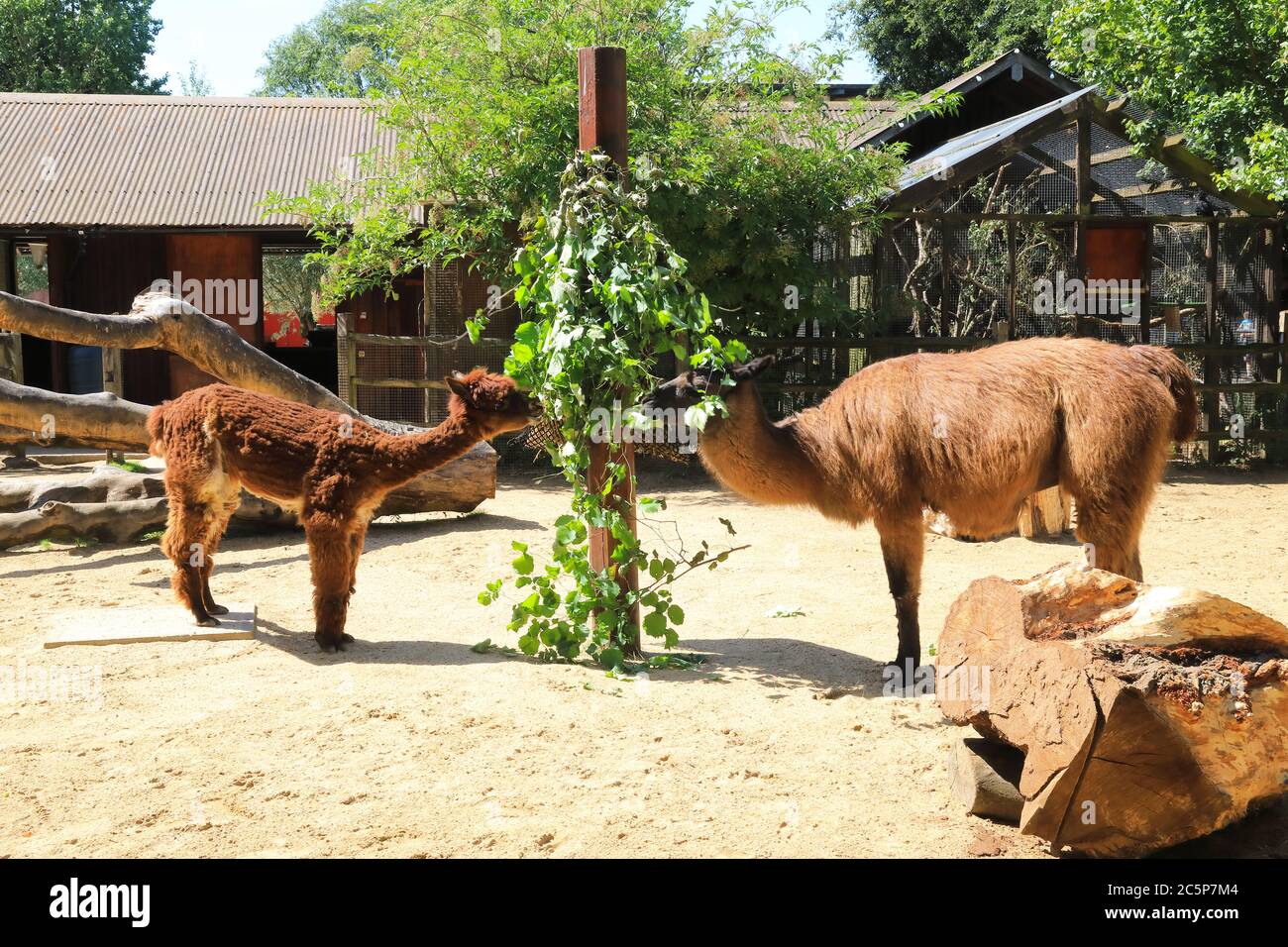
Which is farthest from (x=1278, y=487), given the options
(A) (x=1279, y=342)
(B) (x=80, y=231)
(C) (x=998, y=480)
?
(B) (x=80, y=231)

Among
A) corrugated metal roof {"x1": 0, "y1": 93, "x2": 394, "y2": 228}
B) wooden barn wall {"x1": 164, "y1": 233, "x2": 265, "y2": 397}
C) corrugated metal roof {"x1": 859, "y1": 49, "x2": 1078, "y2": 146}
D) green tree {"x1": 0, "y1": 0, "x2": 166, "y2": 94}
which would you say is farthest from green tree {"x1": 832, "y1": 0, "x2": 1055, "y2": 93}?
green tree {"x1": 0, "y1": 0, "x2": 166, "y2": 94}

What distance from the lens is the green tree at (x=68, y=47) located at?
27.5 metres

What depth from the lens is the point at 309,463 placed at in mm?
6172

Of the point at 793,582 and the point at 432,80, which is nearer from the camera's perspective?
the point at 793,582

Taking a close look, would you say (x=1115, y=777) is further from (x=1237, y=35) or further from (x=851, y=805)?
(x=1237, y=35)

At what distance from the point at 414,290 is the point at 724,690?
1392 cm

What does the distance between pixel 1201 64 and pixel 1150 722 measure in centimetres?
1309

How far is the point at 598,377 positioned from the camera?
589 centimetres

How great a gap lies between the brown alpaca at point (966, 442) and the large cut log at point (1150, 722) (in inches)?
83.4

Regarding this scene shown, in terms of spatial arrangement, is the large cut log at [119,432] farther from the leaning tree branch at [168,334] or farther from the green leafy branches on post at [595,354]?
the green leafy branches on post at [595,354]

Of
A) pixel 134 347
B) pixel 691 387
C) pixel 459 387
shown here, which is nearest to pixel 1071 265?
pixel 691 387

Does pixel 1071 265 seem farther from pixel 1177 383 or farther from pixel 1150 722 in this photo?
pixel 1150 722

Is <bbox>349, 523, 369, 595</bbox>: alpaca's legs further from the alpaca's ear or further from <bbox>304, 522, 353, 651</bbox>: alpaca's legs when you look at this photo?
the alpaca's ear

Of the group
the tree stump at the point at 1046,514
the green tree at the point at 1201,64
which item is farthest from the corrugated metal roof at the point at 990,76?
the tree stump at the point at 1046,514
